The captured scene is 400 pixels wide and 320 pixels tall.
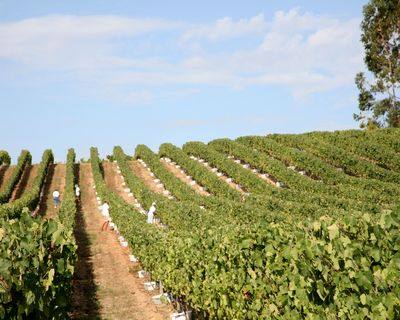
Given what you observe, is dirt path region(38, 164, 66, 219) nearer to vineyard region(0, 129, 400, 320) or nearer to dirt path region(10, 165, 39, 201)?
vineyard region(0, 129, 400, 320)

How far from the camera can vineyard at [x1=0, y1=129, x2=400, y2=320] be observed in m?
6.69

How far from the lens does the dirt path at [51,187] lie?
133 feet

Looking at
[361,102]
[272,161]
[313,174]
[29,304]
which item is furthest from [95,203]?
[361,102]

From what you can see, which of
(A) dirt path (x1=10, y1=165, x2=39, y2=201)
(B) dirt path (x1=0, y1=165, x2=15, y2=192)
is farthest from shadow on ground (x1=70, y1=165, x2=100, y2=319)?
(B) dirt path (x1=0, y1=165, x2=15, y2=192)

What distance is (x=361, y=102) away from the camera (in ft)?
215

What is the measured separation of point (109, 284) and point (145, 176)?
1291 inches

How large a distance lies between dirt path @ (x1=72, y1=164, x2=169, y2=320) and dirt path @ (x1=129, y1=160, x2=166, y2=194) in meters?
13.0

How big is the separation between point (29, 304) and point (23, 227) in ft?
6.58

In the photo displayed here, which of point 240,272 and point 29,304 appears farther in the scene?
point 240,272

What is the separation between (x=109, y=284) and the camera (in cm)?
1980

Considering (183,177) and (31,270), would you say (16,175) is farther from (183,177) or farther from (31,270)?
(31,270)

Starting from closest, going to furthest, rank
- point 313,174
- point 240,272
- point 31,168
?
1. point 240,272
2. point 313,174
3. point 31,168

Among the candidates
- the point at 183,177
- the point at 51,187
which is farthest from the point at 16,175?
the point at 183,177

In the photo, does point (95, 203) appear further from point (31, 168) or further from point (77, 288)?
point (77, 288)
